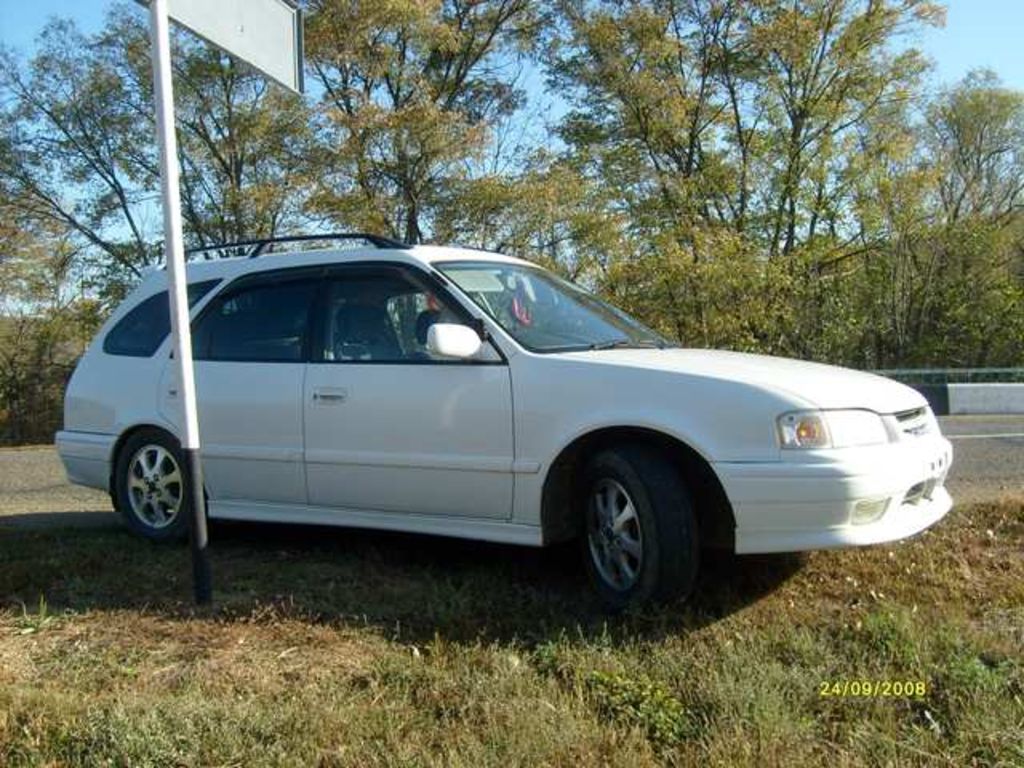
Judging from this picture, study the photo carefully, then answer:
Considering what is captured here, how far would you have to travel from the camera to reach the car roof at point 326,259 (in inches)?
211

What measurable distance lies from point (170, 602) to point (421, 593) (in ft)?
3.70

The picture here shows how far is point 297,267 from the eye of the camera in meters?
5.79

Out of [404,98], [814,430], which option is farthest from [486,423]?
[404,98]

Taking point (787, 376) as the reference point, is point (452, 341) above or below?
above

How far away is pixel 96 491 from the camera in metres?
8.42

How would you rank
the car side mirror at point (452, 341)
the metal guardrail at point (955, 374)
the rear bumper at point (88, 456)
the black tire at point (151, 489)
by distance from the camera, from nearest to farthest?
the car side mirror at point (452, 341)
the black tire at point (151, 489)
the rear bumper at point (88, 456)
the metal guardrail at point (955, 374)

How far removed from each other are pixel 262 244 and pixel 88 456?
1696 mm

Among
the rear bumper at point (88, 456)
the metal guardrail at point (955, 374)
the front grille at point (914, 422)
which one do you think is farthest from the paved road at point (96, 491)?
the metal guardrail at point (955, 374)

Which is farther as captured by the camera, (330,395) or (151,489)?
(151,489)

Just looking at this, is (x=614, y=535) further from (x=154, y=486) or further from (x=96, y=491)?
(x=96, y=491)

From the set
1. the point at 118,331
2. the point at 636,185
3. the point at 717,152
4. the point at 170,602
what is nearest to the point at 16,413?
the point at 636,185

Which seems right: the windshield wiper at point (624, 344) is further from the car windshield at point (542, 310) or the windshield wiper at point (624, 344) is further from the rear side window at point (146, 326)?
the rear side window at point (146, 326)
